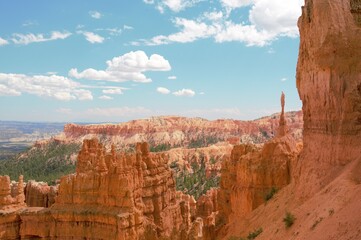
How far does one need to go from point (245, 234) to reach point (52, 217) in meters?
15.2

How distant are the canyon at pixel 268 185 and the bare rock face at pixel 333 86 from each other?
42 mm

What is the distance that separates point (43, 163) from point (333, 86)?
108 m

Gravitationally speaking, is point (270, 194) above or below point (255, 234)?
above

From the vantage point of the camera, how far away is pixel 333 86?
58.2 feet

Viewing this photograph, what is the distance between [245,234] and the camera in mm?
23500

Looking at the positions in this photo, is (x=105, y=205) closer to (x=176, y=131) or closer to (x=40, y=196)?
(x=40, y=196)

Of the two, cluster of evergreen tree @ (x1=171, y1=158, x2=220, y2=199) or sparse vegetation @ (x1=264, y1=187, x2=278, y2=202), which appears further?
cluster of evergreen tree @ (x1=171, y1=158, x2=220, y2=199)

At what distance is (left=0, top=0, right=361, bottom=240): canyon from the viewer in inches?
671

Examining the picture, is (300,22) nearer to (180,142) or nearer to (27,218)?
(27,218)

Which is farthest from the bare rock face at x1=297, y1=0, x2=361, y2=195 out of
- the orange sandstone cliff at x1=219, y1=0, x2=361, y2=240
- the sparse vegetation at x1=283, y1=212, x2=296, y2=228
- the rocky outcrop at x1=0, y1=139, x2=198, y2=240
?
the rocky outcrop at x1=0, y1=139, x2=198, y2=240

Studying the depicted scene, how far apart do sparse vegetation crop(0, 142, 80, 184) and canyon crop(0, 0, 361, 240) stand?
54.2 meters

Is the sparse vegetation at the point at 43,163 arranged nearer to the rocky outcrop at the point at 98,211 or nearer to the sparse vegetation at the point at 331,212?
the rocky outcrop at the point at 98,211

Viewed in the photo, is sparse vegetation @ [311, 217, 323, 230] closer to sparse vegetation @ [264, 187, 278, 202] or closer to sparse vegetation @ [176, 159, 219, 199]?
sparse vegetation @ [264, 187, 278, 202]

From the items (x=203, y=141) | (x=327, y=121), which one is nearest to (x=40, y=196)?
(x=327, y=121)
